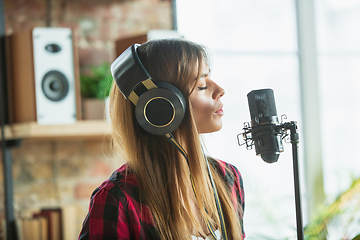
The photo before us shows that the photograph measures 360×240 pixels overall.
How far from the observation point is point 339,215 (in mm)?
1986

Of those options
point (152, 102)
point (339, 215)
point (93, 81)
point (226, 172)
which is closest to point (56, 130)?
point (93, 81)

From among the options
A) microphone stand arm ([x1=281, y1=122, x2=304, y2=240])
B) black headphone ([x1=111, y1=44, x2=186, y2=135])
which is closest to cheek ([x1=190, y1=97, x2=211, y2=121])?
black headphone ([x1=111, y1=44, x2=186, y2=135])

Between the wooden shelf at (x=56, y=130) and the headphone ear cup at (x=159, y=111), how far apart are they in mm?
789

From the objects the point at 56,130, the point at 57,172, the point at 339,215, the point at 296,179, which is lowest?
the point at 339,215

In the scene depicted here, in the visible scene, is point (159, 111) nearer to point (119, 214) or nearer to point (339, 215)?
point (119, 214)

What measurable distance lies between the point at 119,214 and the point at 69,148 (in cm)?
121

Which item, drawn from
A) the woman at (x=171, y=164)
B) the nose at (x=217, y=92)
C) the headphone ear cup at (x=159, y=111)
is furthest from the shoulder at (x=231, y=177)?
the headphone ear cup at (x=159, y=111)

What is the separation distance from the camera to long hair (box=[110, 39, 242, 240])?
0.78 metres

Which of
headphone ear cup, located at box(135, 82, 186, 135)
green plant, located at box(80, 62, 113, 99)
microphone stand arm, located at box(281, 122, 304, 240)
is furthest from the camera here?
green plant, located at box(80, 62, 113, 99)

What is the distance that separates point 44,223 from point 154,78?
1.07 m

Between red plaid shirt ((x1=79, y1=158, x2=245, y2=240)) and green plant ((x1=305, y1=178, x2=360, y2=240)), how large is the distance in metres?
1.35

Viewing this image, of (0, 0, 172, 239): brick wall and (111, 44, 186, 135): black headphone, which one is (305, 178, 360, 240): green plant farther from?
(111, 44, 186, 135): black headphone

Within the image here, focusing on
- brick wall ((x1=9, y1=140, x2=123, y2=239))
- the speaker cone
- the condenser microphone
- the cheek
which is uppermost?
the speaker cone

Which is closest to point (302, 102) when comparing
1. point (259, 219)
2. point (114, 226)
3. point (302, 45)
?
point (302, 45)
